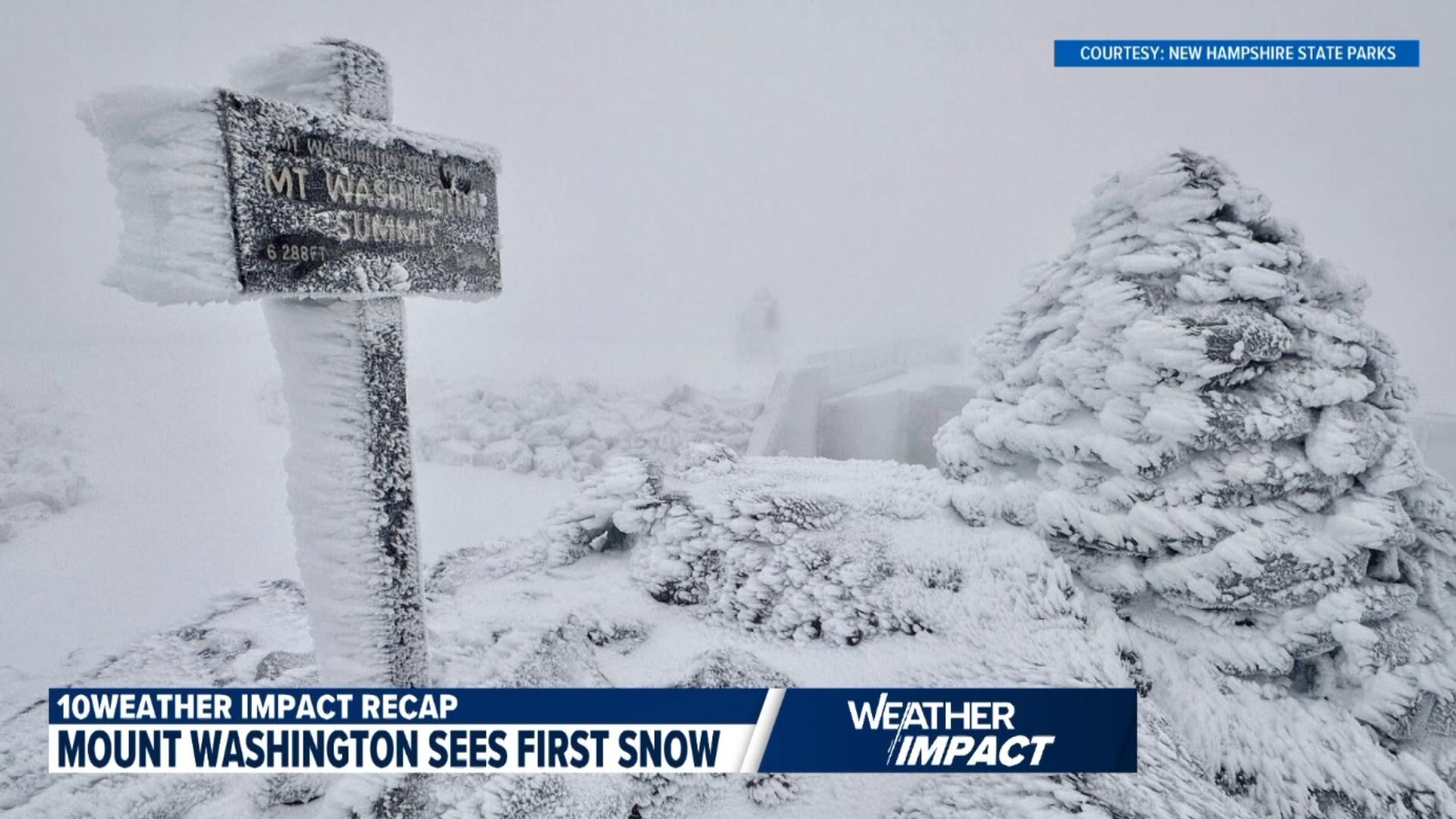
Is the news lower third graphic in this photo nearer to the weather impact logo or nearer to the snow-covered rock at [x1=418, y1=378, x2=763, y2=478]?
the weather impact logo

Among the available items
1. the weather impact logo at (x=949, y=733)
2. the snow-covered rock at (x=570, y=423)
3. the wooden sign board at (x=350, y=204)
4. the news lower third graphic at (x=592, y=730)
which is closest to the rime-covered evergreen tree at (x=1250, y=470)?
the news lower third graphic at (x=592, y=730)

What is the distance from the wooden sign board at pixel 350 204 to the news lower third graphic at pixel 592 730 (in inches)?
81.6

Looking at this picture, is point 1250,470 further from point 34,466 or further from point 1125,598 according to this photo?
point 34,466

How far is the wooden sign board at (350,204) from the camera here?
7.30 ft

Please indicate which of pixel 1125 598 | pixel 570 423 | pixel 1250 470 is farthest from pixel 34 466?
pixel 1250 470

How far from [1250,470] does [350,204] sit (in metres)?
6.01

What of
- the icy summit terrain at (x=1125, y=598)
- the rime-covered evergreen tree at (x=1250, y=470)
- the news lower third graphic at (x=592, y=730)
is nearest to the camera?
the news lower third graphic at (x=592, y=730)

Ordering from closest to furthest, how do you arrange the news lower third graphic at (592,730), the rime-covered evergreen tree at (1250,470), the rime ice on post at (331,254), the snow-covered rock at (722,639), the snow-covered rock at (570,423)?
the rime ice on post at (331,254), the news lower third graphic at (592,730), the snow-covered rock at (722,639), the rime-covered evergreen tree at (1250,470), the snow-covered rock at (570,423)

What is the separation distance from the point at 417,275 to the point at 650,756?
2.74 m

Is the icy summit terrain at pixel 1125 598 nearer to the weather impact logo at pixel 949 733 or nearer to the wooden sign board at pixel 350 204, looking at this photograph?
the weather impact logo at pixel 949 733

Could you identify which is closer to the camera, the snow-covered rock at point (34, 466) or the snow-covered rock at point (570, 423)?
the snow-covered rock at point (34, 466)

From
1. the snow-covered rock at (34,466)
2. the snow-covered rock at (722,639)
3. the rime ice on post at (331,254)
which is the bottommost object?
the snow-covered rock at (722,639)

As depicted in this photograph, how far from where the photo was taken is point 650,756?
319 centimetres

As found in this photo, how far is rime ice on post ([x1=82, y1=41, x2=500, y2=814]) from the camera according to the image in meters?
2.15
